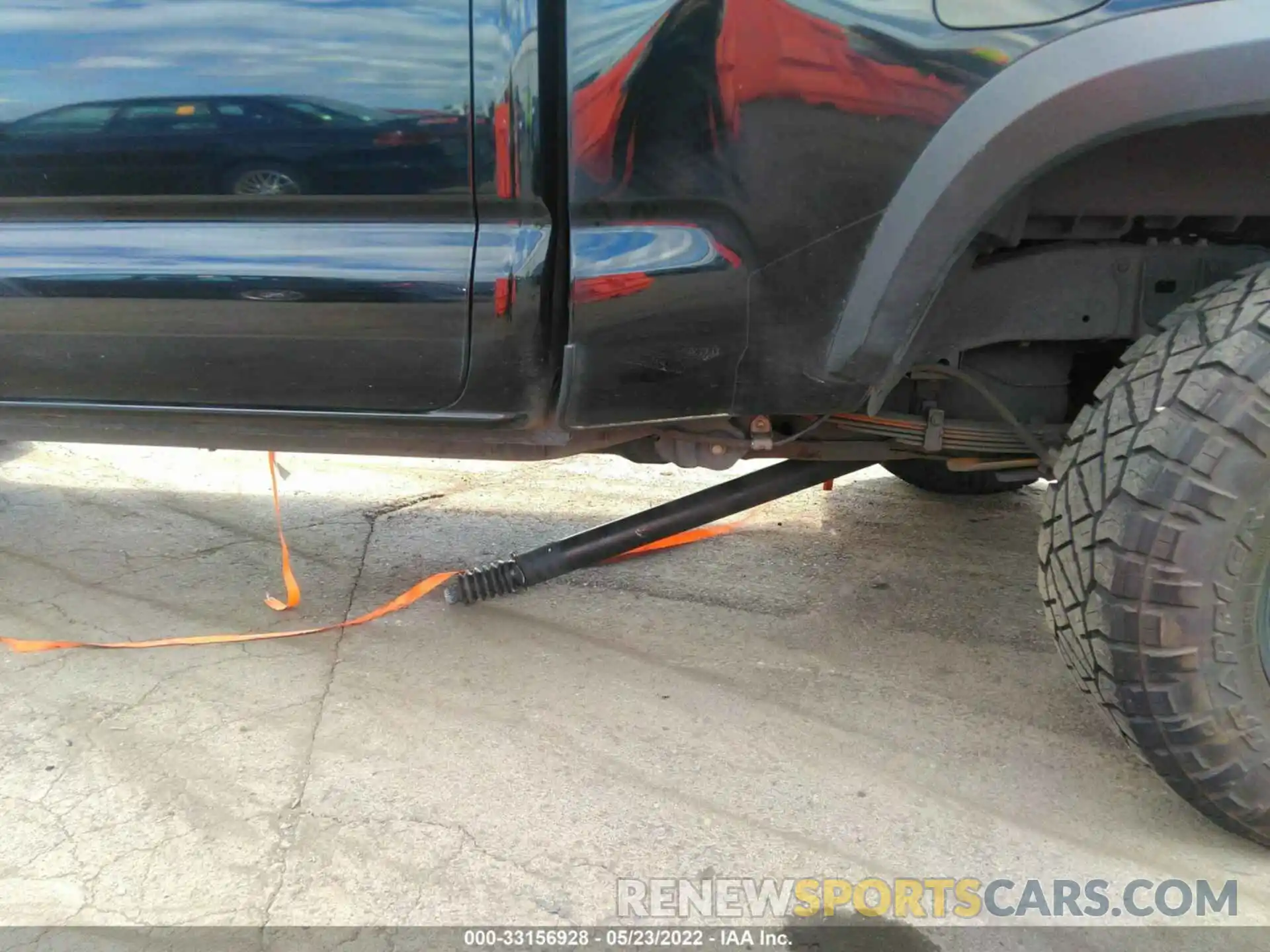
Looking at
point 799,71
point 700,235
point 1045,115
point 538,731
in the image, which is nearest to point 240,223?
point 700,235

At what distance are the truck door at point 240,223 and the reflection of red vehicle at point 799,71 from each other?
0.38 metres

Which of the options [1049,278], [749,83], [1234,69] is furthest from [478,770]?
[1234,69]

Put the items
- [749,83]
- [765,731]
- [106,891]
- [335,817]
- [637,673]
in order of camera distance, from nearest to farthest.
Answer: [749,83]
[106,891]
[335,817]
[765,731]
[637,673]

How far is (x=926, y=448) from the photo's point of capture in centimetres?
197

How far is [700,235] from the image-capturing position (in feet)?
4.80

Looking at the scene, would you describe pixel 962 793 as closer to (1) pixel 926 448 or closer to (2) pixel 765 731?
(2) pixel 765 731

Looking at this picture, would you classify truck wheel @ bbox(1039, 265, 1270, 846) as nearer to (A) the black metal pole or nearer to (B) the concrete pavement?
(B) the concrete pavement

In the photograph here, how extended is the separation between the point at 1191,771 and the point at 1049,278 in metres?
0.87

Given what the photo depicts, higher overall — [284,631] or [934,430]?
[934,430]

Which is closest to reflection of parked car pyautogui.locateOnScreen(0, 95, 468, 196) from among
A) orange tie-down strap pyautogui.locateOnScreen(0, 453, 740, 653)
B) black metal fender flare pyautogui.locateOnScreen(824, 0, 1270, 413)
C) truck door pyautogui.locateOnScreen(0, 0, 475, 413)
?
truck door pyautogui.locateOnScreen(0, 0, 475, 413)

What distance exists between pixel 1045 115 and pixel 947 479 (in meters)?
1.86

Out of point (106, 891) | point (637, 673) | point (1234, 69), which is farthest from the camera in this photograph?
point (637, 673)

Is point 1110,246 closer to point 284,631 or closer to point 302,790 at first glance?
point 302,790

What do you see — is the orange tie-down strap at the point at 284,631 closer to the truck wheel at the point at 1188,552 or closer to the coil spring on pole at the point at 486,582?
the coil spring on pole at the point at 486,582
